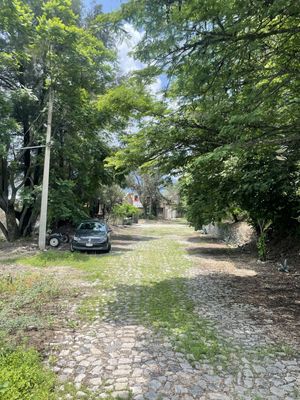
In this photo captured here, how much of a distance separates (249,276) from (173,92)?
639cm

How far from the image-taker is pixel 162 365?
3.92 metres

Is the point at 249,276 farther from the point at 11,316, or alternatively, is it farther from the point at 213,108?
the point at 11,316

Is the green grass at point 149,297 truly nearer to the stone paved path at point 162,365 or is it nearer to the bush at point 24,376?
the stone paved path at point 162,365

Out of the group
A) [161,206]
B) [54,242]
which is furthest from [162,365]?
[161,206]

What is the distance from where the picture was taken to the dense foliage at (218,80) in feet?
15.4

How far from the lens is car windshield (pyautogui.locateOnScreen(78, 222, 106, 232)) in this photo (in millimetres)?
15516

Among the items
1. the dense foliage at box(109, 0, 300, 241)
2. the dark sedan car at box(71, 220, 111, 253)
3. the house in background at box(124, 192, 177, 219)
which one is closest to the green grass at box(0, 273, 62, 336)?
the dense foliage at box(109, 0, 300, 241)

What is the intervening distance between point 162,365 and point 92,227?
40.3ft

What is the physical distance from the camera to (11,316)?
538 cm

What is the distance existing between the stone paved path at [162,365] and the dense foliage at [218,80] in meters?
3.00

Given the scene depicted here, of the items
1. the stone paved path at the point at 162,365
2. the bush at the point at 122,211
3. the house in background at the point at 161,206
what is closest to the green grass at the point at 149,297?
the stone paved path at the point at 162,365

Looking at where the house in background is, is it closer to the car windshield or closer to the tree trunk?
the tree trunk

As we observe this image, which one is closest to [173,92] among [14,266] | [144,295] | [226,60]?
[226,60]

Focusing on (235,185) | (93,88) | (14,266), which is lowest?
(14,266)
